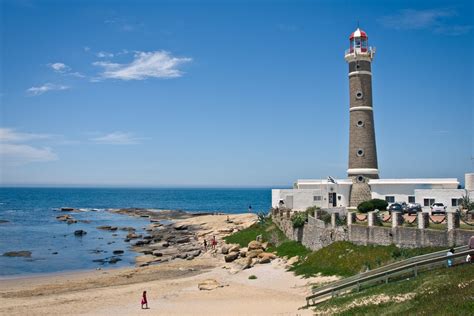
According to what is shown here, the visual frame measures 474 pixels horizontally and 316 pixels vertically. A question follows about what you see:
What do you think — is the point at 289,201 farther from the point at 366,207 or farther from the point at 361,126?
the point at 361,126

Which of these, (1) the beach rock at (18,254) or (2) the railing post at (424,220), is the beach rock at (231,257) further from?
(1) the beach rock at (18,254)

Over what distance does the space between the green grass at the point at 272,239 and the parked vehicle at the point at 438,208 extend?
36.7 feet

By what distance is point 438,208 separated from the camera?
1547 inches

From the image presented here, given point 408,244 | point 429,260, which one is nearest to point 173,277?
point 408,244

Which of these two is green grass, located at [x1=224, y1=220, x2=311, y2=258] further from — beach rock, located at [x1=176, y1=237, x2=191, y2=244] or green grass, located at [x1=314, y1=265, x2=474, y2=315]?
green grass, located at [x1=314, y1=265, x2=474, y2=315]

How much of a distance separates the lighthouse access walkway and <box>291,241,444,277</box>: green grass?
3545 millimetres

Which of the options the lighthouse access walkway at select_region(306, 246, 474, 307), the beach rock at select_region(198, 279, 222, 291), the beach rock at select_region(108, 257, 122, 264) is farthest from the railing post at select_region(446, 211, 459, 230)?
the beach rock at select_region(108, 257, 122, 264)

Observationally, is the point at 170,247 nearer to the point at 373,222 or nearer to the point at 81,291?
the point at 81,291

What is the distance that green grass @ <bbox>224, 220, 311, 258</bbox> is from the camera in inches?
1462

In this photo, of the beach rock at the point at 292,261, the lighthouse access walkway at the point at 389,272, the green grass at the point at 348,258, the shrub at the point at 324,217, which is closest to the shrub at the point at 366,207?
the shrub at the point at 324,217

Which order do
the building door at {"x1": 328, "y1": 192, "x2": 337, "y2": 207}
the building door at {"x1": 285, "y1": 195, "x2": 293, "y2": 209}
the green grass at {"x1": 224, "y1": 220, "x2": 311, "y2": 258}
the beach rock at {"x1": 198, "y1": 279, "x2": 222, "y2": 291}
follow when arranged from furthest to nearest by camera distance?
1. the building door at {"x1": 285, "y1": 195, "x2": 293, "y2": 209}
2. the building door at {"x1": 328, "y1": 192, "x2": 337, "y2": 207}
3. the green grass at {"x1": 224, "y1": 220, "x2": 311, "y2": 258}
4. the beach rock at {"x1": 198, "y1": 279, "x2": 222, "y2": 291}

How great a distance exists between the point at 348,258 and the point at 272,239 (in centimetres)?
1477

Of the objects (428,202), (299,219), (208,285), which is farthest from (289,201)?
(208,285)

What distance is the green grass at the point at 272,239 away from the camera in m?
37.1
